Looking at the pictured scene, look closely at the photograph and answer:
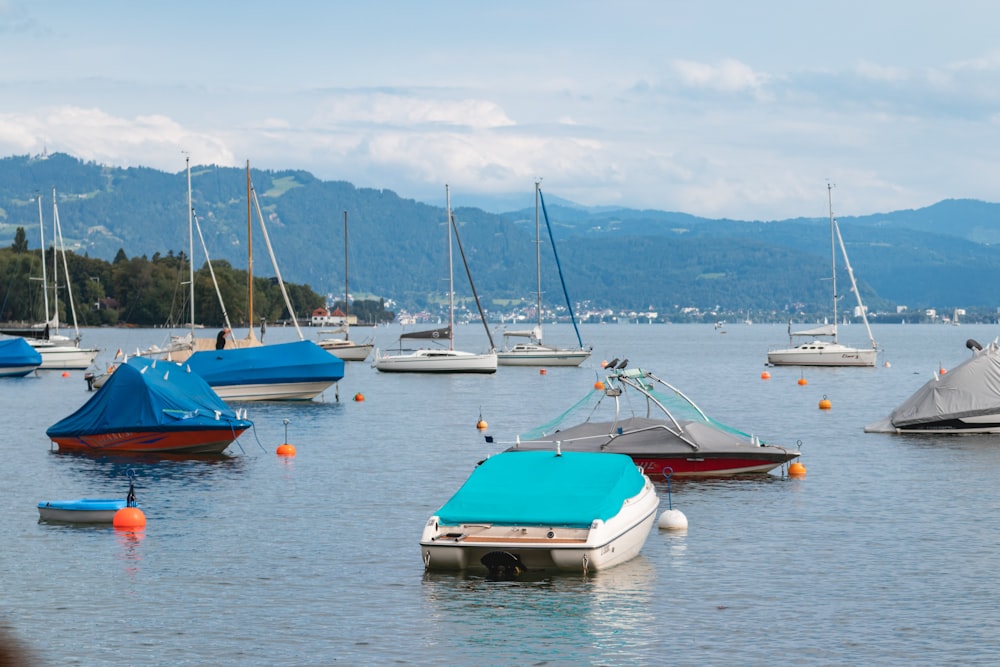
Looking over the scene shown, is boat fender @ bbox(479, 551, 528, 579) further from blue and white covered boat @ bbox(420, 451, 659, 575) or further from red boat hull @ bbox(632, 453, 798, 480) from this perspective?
red boat hull @ bbox(632, 453, 798, 480)

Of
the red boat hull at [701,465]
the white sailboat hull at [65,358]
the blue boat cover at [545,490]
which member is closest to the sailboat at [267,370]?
the red boat hull at [701,465]

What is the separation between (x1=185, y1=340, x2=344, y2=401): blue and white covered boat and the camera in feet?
255

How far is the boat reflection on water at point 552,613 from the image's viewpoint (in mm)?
23578

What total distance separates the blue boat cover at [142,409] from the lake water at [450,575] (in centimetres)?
136

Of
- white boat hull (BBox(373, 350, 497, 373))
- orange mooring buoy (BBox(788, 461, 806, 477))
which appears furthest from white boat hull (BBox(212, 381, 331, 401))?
orange mooring buoy (BBox(788, 461, 806, 477))

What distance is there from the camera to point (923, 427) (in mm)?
60125

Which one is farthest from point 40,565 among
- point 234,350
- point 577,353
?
point 577,353

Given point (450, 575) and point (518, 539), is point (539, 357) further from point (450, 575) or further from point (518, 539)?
point (518, 539)

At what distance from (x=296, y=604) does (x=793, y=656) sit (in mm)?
9590

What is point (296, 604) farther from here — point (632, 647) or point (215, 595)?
point (632, 647)

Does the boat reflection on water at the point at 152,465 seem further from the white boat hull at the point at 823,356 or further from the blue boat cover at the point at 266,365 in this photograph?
the white boat hull at the point at 823,356

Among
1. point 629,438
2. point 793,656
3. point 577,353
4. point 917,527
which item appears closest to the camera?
point 793,656

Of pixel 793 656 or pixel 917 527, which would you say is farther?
pixel 917 527

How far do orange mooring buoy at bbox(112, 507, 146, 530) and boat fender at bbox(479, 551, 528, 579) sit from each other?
1123 centimetres
